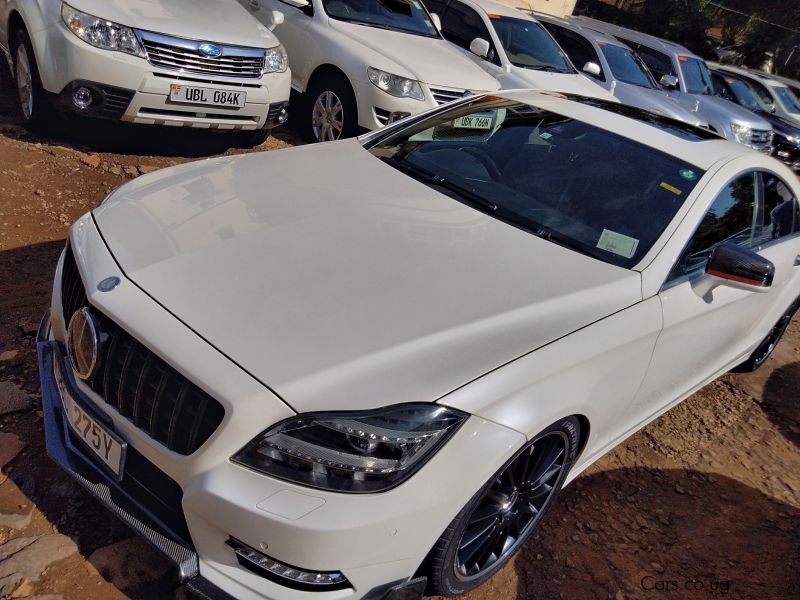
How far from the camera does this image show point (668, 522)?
3.27 m

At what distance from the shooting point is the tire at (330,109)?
21.0 feet

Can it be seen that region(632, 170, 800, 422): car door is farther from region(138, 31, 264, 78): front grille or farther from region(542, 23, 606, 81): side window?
region(542, 23, 606, 81): side window

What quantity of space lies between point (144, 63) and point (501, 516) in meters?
3.98

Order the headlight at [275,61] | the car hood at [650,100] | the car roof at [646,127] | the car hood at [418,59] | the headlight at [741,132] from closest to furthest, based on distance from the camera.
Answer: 1. the car roof at [646,127]
2. the headlight at [275,61]
3. the car hood at [418,59]
4. the car hood at [650,100]
5. the headlight at [741,132]

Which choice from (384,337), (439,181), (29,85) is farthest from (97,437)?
(29,85)

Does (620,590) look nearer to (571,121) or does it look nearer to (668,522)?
(668,522)

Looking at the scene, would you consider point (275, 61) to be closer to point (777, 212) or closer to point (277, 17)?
point (277, 17)

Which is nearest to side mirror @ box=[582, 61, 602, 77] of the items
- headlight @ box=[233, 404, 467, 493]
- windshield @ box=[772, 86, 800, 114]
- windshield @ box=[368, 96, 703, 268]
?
windshield @ box=[368, 96, 703, 268]

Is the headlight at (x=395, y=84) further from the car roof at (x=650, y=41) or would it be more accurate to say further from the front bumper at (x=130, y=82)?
the car roof at (x=650, y=41)

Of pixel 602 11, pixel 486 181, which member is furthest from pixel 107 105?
pixel 602 11

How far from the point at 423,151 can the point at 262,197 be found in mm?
915

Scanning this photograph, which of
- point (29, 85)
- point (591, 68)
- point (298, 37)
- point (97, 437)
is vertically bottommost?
point (29, 85)

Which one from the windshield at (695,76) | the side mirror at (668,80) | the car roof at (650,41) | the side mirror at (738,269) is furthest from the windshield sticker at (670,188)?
the car roof at (650,41)

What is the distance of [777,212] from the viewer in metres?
3.78
